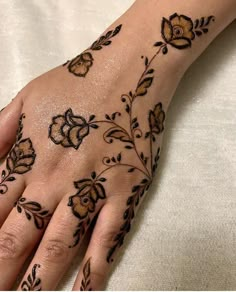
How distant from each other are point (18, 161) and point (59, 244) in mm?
167

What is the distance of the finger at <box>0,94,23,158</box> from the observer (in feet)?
2.60

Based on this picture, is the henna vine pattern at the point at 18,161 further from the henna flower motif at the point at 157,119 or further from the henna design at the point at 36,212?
the henna flower motif at the point at 157,119

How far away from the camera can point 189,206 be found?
75cm

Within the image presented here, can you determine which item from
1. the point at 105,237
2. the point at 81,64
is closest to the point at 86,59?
the point at 81,64

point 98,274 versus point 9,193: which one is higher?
point 9,193

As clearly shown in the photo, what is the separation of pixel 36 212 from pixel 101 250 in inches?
5.1

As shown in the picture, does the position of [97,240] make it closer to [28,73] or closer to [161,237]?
[161,237]

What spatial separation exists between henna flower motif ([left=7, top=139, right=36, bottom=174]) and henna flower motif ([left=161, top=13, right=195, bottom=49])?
334mm

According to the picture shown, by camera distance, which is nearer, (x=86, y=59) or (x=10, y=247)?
(x=10, y=247)

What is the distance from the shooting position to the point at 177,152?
0.80m

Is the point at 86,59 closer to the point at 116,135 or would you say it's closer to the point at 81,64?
the point at 81,64

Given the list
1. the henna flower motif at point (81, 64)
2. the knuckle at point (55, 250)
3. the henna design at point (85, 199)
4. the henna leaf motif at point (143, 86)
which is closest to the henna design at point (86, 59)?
the henna flower motif at point (81, 64)

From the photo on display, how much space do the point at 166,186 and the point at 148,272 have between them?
6.3 inches

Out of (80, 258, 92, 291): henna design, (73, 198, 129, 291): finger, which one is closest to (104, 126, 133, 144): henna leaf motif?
(73, 198, 129, 291): finger
